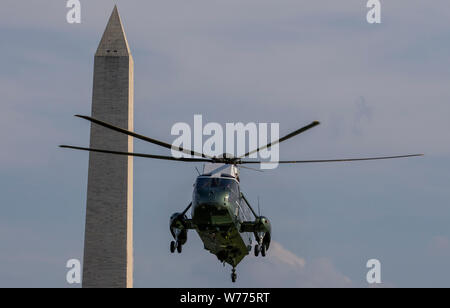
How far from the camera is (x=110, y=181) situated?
99500 millimetres

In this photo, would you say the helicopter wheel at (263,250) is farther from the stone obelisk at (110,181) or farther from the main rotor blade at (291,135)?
the stone obelisk at (110,181)

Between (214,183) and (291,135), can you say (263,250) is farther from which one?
(291,135)

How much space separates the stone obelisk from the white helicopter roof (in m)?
41.4

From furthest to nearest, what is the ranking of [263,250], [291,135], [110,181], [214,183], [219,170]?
[110,181]
[263,250]
[219,170]
[214,183]
[291,135]

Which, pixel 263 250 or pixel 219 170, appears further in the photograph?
pixel 263 250

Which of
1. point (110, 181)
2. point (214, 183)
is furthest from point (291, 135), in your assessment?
point (110, 181)

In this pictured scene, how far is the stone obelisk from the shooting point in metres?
98.4

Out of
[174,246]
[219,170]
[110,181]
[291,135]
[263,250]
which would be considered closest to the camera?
[291,135]

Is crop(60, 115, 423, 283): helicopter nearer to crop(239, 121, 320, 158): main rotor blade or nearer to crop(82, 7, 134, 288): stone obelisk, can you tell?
crop(239, 121, 320, 158): main rotor blade

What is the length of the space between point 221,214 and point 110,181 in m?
45.2

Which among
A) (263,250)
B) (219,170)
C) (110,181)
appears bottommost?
(263,250)

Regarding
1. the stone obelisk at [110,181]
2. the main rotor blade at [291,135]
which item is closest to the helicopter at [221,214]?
the main rotor blade at [291,135]

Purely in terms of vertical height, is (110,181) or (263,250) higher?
(110,181)
